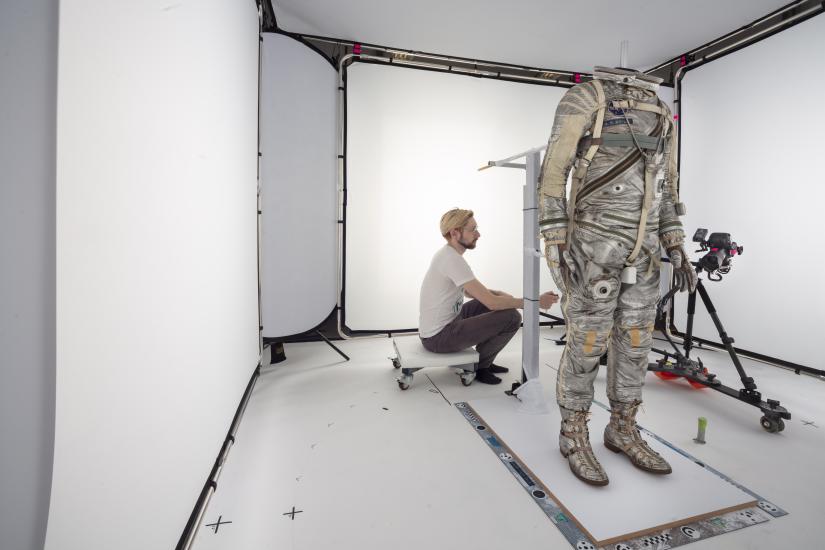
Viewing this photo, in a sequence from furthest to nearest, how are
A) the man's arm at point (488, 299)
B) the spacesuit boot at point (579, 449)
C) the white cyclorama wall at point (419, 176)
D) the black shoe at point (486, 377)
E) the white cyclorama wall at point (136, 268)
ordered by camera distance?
the white cyclorama wall at point (419, 176) < the black shoe at point (486, 377) < the man's arm at point (488, 299) < the spacesuit boot at point (579, 449) < the white cyclorama wall at point (136, 268)

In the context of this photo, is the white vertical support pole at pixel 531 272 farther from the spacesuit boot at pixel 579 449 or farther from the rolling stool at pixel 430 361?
the spacesuit boot at pixel 579 449

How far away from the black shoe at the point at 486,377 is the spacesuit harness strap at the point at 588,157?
136 centimetres

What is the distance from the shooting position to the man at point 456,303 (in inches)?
94.6

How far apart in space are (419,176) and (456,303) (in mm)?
1738

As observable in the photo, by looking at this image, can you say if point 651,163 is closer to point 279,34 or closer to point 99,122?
point 99,122

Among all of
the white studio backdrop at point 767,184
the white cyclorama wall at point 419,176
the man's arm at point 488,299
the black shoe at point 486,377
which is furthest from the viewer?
the white cyclorama wall at point 419,176

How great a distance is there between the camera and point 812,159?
276cm

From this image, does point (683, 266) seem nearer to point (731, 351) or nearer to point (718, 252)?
point (731, 351)

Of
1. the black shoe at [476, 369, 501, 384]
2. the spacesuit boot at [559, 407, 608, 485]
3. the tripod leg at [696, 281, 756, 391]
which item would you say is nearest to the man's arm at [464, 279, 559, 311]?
the black shoe at [476, 369, 501, 384]

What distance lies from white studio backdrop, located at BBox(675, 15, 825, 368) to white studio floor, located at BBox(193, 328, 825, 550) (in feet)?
1.77

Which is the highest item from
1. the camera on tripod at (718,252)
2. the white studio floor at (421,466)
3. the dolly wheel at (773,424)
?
the camera on tripod at (718,252)

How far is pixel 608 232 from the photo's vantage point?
4.82 ft

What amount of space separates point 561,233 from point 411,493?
121cm

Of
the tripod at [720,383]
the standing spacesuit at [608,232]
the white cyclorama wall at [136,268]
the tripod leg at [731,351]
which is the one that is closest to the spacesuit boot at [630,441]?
the standing spacesuit at [608,232]
